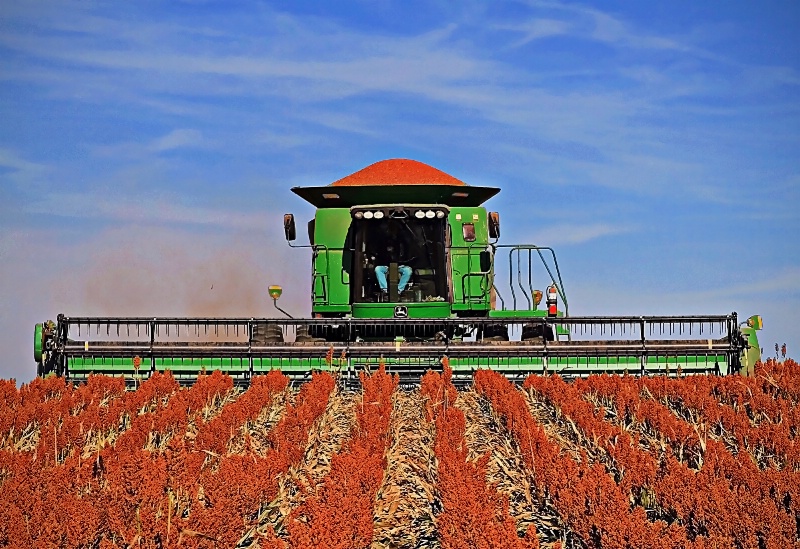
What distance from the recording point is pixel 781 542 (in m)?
5.68

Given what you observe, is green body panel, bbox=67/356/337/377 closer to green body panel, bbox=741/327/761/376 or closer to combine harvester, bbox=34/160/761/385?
combine harvester, bbox=34/160/761/385

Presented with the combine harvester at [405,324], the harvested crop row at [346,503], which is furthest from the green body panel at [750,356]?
the harvested crop row at [346,503]

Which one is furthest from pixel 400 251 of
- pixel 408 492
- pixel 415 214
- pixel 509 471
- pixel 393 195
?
pixel 408 492

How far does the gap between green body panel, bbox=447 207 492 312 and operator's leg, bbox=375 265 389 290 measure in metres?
0.91

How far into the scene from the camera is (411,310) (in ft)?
43.4

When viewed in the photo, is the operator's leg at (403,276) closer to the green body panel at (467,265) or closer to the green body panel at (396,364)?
the green body panel at (467,265)

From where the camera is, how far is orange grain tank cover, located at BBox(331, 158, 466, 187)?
15969 mm

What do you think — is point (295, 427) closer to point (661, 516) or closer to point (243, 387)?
point (661, 516)

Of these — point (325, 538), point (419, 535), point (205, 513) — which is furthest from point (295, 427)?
point (325, 538)

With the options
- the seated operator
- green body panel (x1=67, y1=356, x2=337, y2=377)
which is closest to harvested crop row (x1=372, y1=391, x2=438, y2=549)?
green body panel (x1=67, y1=356, x2=337, y2=377)

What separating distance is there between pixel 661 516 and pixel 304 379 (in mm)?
6398

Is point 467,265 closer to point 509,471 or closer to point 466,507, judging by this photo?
point 509,471

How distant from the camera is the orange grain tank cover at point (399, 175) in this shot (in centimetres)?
1597

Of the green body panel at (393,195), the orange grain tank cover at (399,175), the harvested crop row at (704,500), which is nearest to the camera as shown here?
the harvested crop row at (704,500)
